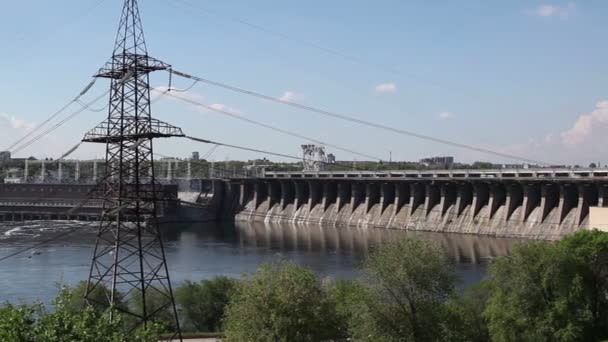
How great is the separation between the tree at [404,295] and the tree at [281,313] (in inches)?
58.4

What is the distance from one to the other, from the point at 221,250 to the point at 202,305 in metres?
39.2

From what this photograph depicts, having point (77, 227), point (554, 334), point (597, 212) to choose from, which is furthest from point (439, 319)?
point (77, 227)

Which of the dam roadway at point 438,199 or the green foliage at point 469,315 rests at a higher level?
the dam roadway at point 438,199

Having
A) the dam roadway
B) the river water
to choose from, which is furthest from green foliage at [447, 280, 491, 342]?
the dam roadway

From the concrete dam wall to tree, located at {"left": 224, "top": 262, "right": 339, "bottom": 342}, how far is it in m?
56.3

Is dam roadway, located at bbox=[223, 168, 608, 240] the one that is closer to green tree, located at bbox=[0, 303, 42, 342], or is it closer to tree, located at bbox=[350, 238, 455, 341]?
tree, located at bbox=[350, 238, 455, 341]

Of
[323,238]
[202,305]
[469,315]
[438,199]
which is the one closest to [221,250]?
[323,238]

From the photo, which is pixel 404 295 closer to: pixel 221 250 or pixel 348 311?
pixel 348 311

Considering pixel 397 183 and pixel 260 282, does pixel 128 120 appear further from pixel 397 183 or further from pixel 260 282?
pixel 397 183

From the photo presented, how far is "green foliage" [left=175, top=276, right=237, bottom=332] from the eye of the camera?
37.9 meters

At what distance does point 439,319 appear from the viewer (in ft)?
86.0

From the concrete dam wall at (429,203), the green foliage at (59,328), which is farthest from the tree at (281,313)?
the concrete dam wall at (429,203)

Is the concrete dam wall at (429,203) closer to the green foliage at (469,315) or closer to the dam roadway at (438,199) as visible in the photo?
the dam roadway at (438,199)

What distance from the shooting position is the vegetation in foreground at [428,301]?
81.8ft
